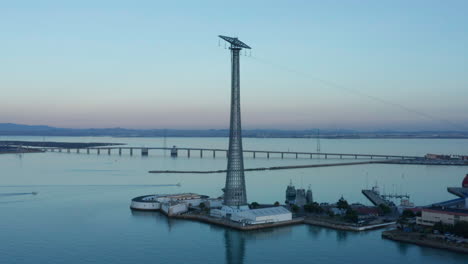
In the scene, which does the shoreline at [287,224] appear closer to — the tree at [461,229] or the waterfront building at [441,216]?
the waterfront building at [441,216]

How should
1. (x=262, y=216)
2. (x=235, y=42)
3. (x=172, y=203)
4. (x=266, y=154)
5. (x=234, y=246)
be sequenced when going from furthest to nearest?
(x=266, y=154) < (x=172, y=203) < (x=235, y=42) < (x=262, y=216) < (x=234, y=246)

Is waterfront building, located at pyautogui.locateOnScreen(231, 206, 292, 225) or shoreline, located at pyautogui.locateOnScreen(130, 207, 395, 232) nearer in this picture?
shoreline, located at pyautogui.locateOnScreen(130, 207, 395, 232)

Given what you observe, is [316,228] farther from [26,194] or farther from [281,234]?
[26,194]

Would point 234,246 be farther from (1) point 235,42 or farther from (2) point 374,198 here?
(2) point 374,198

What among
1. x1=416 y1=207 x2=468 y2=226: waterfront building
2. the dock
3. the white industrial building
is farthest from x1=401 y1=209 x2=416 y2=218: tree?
the white industrial building

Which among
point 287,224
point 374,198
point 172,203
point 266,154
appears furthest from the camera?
point 266,154

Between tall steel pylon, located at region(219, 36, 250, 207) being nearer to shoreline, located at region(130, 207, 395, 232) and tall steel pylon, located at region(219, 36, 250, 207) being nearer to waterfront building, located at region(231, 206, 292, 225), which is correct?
shoreline, located at region(130, 207, 395, 232)

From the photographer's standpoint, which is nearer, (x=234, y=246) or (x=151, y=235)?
(x=234, y=246)

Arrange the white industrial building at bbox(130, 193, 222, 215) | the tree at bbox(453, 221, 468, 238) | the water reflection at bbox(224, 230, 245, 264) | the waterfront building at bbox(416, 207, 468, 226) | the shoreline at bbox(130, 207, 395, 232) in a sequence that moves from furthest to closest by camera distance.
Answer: the white industrial building at bbox(130, 193, 222, 215) < the shoreline at bbox(130, 207, 395, 232) < the waterfront building at bbox(416, 207, 468, 226) < the tree at bbox(453, 221, 468, 238) < the water reflection at bbox(224, 230, 245, 264)

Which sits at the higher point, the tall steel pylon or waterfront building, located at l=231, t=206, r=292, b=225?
the tall steel pylon

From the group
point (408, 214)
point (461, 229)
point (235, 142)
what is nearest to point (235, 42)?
point (235, 142)
